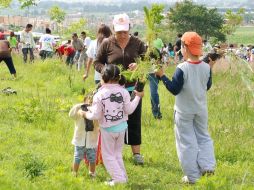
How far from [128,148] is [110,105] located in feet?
6.59

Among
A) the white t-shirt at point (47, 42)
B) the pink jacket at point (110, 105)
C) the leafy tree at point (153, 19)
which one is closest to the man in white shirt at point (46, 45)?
the white t-shirt at point (47, 42)

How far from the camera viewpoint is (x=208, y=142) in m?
5.96

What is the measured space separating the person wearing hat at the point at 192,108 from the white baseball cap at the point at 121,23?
2.73 ft

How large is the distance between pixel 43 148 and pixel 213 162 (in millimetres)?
2450

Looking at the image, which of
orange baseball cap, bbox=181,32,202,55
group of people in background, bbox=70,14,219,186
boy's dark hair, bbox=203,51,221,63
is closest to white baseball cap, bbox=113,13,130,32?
group of people in background, bbox=70,14,219,186

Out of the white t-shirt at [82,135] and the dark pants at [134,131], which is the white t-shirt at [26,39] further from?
the white t-shirt at [82,135]

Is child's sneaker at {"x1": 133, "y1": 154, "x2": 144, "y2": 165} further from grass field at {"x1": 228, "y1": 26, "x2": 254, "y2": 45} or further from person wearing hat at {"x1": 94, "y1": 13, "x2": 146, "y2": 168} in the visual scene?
grass field at {"x1": 228, "y1": 26, "x2": 254, "y2": 45}

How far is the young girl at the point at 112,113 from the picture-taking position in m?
5.61

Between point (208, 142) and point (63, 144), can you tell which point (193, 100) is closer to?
point (208, 142)

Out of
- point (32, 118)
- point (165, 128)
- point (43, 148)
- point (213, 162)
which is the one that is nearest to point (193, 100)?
point (213, 162)

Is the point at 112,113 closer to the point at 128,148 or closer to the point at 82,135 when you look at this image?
the point at 82,135

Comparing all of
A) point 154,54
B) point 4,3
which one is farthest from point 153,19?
point 4,3

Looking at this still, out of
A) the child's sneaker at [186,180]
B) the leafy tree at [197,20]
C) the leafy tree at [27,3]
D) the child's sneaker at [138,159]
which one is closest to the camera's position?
the child's sneaker at [186,180]

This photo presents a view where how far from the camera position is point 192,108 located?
5.78 m
